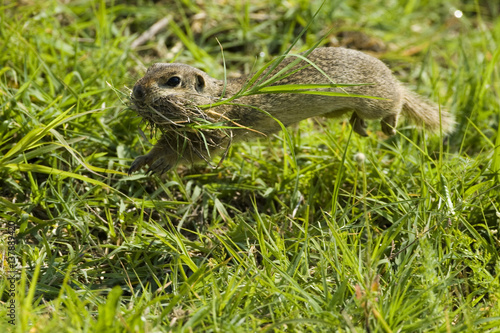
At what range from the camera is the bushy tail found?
14.5ft

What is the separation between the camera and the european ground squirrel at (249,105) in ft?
10.8

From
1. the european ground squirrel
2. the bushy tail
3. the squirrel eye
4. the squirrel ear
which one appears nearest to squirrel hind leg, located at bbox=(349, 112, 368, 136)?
the european ground squirrel

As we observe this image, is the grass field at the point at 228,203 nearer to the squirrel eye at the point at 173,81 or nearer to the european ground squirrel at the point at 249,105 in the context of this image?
the european ground squirrel at the point at 249,105

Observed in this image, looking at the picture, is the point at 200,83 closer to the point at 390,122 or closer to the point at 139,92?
the point at 139,92

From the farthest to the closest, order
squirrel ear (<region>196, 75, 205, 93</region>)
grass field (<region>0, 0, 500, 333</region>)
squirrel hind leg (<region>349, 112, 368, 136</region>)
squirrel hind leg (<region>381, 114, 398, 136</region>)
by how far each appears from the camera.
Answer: squirrel hind leg (<region>381, 114, 398, 136</region>) < squirrel hind leg (<region>349, 112, 368, 136</region>) < squirrel ear (<region>196, 75, 205, 93</region>) < grass field (<region>0, 0, 500, 333</region>)

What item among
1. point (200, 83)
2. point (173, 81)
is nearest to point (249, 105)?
point (200, 83)

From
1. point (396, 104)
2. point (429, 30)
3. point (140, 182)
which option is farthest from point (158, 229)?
point (429, 30)

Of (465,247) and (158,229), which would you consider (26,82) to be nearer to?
(158,229)

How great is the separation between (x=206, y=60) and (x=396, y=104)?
1.99m

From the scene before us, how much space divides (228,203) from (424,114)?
181 centimetres

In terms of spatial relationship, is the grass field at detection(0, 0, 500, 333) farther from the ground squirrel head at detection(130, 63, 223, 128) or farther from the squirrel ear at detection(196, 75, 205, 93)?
the squirrel ear at detection(196, 75, 205, 93)

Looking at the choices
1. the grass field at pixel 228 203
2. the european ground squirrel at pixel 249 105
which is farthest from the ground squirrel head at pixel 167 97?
the grass field at pixel 228 203

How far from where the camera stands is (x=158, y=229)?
11.0ft

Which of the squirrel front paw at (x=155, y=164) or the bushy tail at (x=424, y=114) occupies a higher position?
the bushy tail at (x=424, y=114)
